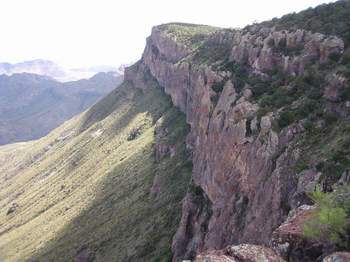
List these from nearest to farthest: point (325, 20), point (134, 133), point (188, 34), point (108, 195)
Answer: point (325, 20), point (108, 195), point (134, 133), point (188, 34)

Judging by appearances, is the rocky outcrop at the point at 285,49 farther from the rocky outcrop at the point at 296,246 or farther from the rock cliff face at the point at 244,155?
the rocky outcrop at the point at 296,246

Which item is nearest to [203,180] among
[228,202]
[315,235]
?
[228,202]

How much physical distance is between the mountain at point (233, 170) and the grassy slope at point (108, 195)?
449 mm

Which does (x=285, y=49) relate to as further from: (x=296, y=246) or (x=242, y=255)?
(x=242, y=255)

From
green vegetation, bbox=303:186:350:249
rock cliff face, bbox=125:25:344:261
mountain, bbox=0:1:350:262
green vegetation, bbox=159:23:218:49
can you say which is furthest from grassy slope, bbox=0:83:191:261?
Answer: green vegetation, bbox=303:186:350:249

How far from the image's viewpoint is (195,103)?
83.0 metres

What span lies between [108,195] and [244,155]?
64.1m

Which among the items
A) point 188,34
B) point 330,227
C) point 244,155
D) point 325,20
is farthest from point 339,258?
point 188,34

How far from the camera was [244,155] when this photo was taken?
45156 millimetres

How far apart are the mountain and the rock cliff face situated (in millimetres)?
143

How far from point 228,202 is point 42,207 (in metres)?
110

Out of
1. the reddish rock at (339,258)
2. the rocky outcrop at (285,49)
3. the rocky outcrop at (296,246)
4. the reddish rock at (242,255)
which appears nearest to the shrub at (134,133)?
the rocky outcrop at (285,49)

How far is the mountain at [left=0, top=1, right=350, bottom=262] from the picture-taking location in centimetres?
3028

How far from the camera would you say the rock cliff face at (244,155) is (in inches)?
1439
